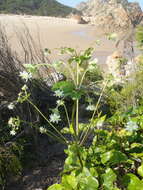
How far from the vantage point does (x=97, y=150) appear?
1.62 meters

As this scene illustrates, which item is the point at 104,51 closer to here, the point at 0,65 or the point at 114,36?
the point at 0,65

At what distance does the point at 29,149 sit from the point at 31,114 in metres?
0.35

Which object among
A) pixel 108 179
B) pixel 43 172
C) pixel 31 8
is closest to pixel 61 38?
pixel 43 172

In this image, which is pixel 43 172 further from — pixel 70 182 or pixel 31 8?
pixel 31 8

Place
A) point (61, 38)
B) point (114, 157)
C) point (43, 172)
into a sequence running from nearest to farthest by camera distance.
Answer: 1. point (114, 157)
2. point (43, 172)
3. point (61, 38)

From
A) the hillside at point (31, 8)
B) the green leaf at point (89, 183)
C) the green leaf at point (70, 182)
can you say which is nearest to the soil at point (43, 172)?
the green leaf at point (70, 182)

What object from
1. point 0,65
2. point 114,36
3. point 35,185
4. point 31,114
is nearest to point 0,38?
point 0,65

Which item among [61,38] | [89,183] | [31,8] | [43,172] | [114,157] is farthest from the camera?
[31,8]

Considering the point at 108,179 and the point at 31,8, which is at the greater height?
the point at 31,8

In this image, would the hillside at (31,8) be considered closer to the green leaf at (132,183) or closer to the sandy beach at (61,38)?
the sandy beach at (61,38)

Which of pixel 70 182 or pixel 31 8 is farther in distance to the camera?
pixel 31 8

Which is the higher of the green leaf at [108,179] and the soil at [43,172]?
the green leaf at [108,179]

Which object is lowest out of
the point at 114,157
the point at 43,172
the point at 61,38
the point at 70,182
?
the point at 61,38

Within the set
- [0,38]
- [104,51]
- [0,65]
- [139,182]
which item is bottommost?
[104,51]
